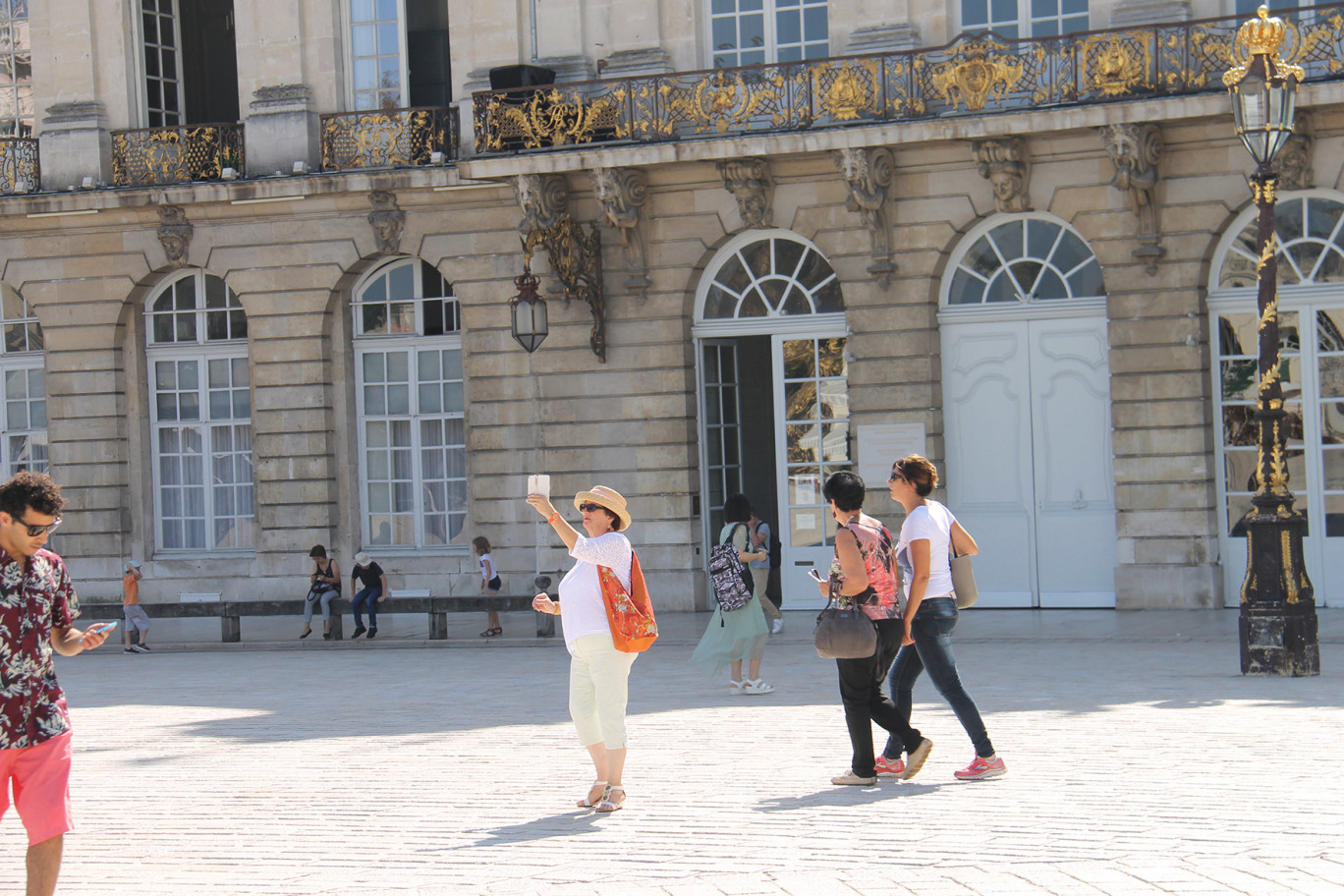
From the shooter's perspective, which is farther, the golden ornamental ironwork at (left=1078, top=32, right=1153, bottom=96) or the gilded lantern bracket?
the gilded lantern bracket

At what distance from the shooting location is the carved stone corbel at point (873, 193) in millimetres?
17641

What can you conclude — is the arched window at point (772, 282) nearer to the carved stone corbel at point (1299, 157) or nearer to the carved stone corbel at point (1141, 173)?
the carved stone corbel at point (1141, 173)

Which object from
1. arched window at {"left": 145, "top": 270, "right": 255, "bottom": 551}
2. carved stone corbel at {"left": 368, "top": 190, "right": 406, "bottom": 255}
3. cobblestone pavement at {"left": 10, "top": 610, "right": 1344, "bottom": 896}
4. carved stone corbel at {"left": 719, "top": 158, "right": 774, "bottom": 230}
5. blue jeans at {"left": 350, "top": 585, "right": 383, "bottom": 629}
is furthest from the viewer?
arched window at {"left": 145, "top": 270, "right": 255, "bottom": 551}

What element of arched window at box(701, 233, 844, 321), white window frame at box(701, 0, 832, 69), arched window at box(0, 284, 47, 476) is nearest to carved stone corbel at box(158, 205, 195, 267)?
arched window at box(0, 284, 47, 476)

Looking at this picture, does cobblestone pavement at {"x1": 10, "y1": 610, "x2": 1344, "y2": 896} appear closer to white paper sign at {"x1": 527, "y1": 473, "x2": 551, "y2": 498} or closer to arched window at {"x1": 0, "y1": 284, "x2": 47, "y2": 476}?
white paper sign at {"x1": 527, "y1": 473, "x2": 551, "y2": 498}

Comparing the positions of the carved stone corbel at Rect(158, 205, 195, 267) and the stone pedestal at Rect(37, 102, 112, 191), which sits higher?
the stone pedestal at Rect(37, 102, 112, 191)

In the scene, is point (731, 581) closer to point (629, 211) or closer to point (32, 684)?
point (32, 684)

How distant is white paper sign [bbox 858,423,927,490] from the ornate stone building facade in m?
0.04

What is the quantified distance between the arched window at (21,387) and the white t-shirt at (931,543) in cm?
1675

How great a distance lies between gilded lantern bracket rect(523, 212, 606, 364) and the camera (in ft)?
61.1

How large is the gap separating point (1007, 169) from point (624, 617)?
10.7 m

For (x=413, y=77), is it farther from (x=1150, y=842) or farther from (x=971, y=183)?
(x=1150, y=842)

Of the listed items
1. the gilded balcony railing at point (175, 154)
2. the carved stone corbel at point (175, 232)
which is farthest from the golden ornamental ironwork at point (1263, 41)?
the carved stone corbel at point (175, 232)

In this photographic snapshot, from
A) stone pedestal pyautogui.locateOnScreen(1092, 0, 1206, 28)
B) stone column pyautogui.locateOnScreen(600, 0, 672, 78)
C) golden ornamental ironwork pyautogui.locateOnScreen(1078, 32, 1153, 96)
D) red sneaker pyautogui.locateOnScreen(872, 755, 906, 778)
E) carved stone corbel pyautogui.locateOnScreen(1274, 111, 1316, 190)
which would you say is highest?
stone column pyautogui.locateOnScreen(600, 0, 672, 78)
